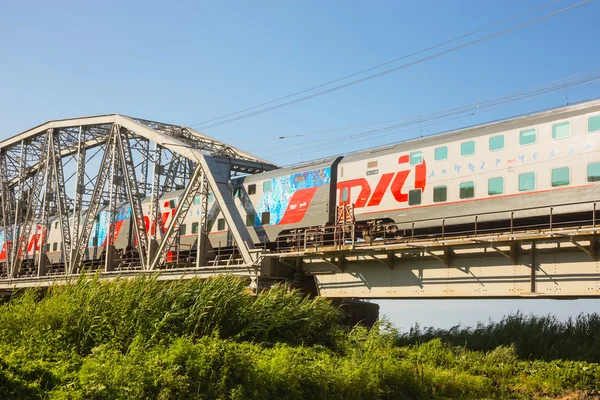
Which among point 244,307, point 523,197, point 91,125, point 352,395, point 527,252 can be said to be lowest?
point 352,395

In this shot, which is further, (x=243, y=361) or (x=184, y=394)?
(x=243, y=361)

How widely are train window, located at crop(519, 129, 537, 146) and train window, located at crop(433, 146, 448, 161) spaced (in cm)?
342

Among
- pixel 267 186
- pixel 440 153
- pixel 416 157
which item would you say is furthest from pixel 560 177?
pixel 267 186

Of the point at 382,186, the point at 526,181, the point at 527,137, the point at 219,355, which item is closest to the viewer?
the point at 219,355

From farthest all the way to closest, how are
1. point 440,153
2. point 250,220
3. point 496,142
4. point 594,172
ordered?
point 250,220 < point 440,153 < point 496,142 < point 594,172

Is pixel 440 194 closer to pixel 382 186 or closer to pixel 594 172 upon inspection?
pixel 382 186

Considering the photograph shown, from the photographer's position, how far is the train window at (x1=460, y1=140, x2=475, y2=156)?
28.6 metres

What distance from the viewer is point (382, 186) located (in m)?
31.5

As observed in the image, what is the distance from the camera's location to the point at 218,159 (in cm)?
3819

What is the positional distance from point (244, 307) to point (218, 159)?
14729 mm

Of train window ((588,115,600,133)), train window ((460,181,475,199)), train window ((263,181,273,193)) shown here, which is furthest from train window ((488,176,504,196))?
train window ((263,181,273,193))

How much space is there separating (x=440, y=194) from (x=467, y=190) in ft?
4.26

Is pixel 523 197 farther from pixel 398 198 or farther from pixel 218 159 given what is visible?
pixel 218 159

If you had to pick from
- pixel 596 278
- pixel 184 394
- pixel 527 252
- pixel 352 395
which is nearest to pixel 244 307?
pixel 352 395
